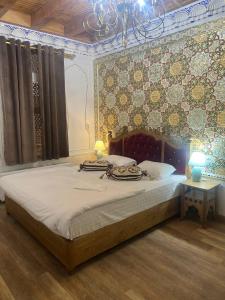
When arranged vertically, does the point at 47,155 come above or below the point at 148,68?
below

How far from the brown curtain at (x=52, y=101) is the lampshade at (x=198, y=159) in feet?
7.69

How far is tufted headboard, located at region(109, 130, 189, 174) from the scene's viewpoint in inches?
137

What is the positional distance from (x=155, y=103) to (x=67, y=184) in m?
1.98

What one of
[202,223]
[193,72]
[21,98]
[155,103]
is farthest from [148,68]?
[202,223]

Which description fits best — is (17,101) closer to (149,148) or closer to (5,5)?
(5,5)

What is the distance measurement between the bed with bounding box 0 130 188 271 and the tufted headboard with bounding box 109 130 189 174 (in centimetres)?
2

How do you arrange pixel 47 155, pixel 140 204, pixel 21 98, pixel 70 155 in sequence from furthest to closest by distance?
pixel 70 155 → pixel 47 155 → pixel 21 98 → pixel 140 204

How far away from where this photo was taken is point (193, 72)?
328cm

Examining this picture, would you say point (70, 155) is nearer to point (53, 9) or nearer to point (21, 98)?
point (21, 98)

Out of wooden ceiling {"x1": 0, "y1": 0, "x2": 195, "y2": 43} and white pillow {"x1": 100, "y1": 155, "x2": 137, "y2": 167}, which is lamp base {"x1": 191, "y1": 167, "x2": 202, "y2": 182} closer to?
white pillow {"x1": 100, "y1": 155, "x2": 137, "y2": 167}

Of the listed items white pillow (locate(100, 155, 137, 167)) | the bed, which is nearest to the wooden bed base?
the bed

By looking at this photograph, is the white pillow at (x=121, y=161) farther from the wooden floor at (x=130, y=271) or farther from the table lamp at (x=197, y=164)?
the wooden floor at (x=130, y=271)

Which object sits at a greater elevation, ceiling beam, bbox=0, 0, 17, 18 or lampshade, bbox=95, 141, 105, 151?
ceiling beam, bbox=0, 0, 17, 18

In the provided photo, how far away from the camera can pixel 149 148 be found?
3.87 metres
